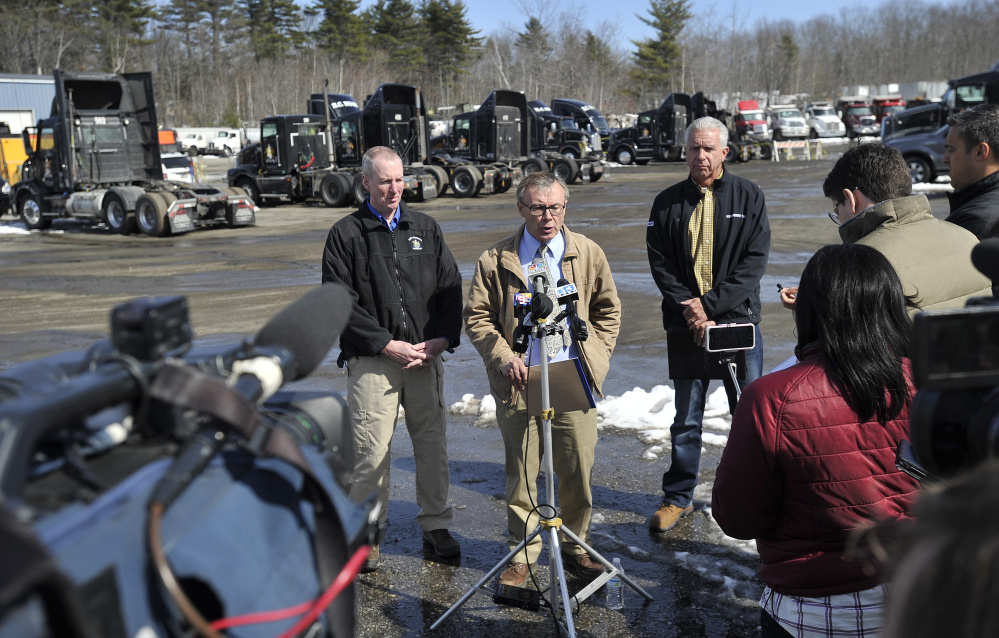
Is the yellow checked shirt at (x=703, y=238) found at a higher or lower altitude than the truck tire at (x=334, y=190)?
lower

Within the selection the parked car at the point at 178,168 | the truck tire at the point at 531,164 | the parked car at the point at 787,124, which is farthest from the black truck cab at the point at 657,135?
the parked car at the point at 178,168

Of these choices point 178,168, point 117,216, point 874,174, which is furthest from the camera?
point 178,168

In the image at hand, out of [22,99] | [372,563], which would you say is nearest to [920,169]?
[372,563]

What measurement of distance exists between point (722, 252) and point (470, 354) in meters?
4.24

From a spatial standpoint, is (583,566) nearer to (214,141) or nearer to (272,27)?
(214,141)

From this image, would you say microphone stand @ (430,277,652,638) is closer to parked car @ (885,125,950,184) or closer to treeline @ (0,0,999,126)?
parked car @ (885,125,950,184)

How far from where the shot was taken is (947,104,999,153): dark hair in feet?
14.3

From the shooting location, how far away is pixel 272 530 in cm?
111

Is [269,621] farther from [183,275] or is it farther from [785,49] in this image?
[785,49]

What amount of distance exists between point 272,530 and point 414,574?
3.42 metres

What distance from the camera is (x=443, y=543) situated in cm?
451

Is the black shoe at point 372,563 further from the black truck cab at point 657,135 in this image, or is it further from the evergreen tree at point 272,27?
the evergreen tree at point 272,27

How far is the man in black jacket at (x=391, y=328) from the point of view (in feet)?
14.6

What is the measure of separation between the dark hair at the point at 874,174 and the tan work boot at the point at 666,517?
187cm
